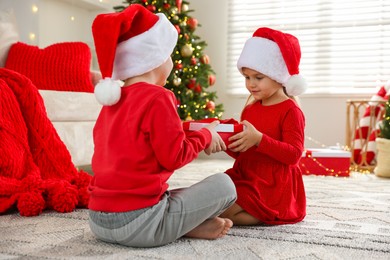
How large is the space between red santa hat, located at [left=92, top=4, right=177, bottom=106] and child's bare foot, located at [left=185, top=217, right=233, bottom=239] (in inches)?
17.4

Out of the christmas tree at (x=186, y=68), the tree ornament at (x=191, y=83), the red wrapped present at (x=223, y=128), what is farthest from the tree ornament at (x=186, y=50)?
the red wrapped present at (x=223, y=128)

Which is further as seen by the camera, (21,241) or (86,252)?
(21,241)

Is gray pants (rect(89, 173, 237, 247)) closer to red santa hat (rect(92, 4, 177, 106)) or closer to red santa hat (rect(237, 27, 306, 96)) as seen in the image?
red santa hat (rect(92, 4, 177, 106))

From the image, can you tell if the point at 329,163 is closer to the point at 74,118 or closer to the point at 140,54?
the point at 74,118

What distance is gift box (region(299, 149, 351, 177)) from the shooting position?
10.7ft

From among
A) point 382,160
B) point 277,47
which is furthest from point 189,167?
point 277,47

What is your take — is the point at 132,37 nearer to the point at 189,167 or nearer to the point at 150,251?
the point at 150,251

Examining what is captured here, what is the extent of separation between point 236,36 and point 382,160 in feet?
6.26

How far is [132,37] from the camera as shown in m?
1.26

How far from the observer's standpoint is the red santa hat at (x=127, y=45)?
1.21 metres

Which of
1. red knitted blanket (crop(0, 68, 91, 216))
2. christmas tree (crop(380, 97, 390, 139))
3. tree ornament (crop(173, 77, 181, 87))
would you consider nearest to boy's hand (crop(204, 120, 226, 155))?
red knitted blanket (crop(0, 68, 91, 216))

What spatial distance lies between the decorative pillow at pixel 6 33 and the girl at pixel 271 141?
195 centimetres

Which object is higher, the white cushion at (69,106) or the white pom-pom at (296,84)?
the white pom-pom at (296,84)

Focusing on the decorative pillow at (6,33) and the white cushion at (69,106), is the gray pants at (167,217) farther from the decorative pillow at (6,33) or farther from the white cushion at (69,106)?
the decorative pillow at (6,33)
